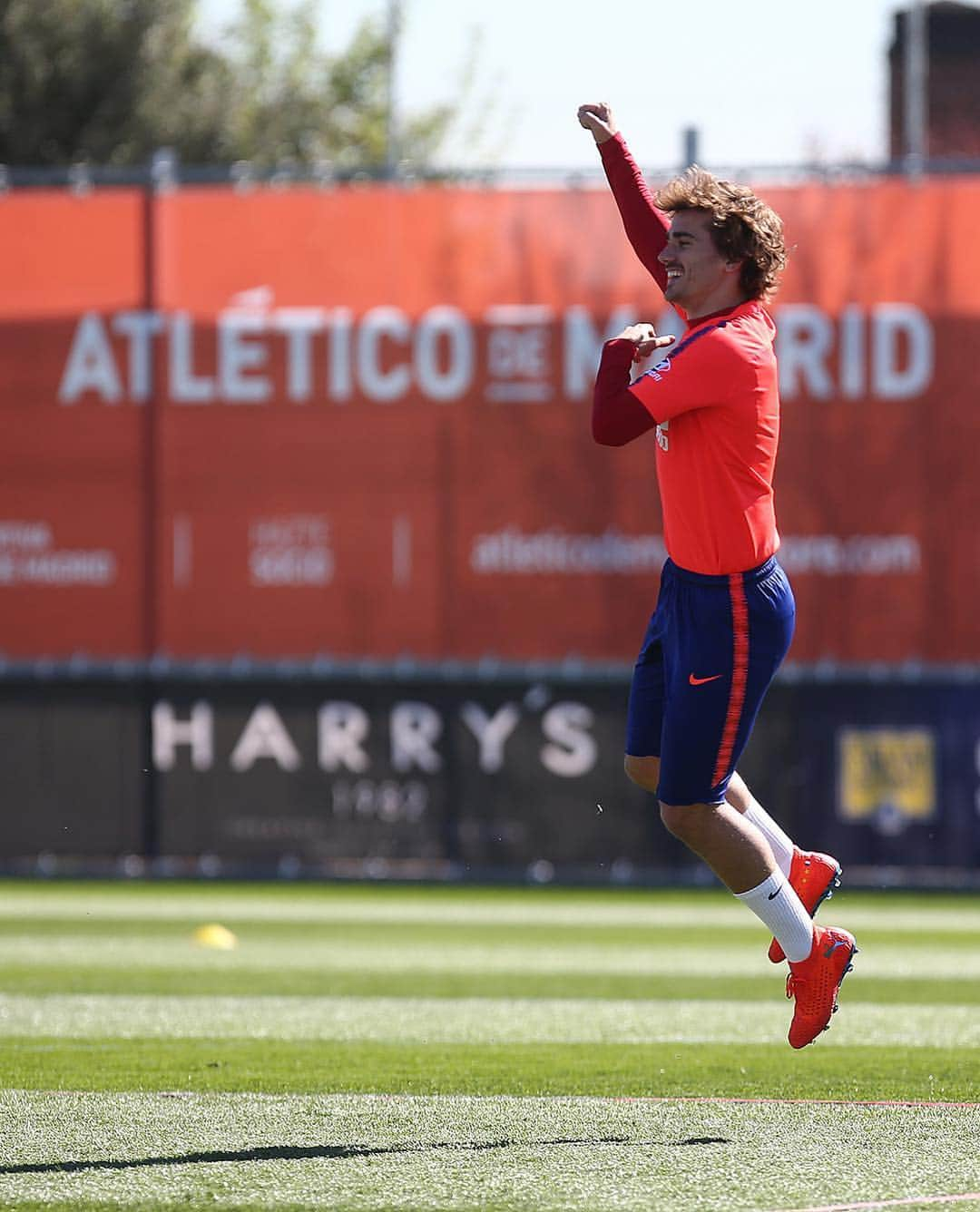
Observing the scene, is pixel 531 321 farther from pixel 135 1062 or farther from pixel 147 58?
pixel 147 58

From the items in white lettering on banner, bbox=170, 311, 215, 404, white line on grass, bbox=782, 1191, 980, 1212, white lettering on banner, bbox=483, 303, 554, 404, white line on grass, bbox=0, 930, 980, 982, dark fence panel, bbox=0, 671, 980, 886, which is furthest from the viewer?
white lettering on banner, bbox=170, 311, 215, 404

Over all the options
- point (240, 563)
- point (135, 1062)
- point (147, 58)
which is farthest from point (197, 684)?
point (147, 58)

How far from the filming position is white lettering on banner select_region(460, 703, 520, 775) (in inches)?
564

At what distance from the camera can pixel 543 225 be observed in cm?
1472

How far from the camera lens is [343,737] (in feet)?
47.5

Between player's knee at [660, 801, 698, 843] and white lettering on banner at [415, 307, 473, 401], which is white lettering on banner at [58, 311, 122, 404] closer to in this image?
white lettering on banner at [415, 307, 473, 401]

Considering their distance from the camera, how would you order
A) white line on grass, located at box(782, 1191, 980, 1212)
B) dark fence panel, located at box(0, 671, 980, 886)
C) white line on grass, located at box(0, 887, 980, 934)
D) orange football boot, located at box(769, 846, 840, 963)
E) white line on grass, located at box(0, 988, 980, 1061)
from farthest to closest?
dark fence panel, located at box(0, 671, 980, 886) < white line on grass, located at box(0, 887, 980, 934) < white line on grass, located at box(0, 988, 980, 1061) < orange football boot, located at box(769, 846, 840, 963) < white line on grass, located at box(782, 1191, 980, 1212)

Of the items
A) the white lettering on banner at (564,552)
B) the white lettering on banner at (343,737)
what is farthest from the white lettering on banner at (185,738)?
the white lettering on banner at (564,552)

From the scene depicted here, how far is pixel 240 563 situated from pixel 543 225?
9.59 ft

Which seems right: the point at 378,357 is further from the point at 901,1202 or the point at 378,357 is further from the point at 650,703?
the point at 901,1202

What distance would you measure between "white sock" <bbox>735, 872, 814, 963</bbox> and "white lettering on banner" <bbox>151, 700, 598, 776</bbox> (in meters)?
8.83

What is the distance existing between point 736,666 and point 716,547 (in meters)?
0.28

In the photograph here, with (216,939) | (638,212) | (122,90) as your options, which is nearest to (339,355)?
(216,939)

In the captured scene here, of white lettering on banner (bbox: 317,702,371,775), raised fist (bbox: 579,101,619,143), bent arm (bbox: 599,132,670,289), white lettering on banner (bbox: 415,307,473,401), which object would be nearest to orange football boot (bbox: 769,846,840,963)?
bent arm (bbox: 599,132,670,289)
